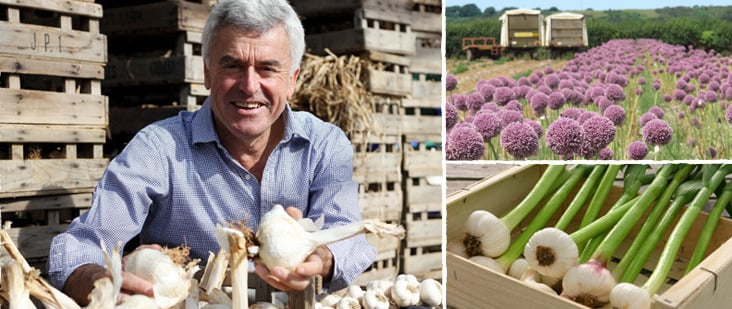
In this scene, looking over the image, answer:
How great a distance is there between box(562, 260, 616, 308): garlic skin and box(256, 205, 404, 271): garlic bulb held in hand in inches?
24.4

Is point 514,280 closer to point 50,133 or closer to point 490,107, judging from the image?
point 490,107

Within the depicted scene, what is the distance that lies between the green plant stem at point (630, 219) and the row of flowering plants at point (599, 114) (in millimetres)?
577

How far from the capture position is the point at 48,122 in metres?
2.88

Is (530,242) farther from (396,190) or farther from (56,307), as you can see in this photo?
(396,190)

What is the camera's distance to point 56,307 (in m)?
1.36

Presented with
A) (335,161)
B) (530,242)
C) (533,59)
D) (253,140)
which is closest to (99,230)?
(253,140)

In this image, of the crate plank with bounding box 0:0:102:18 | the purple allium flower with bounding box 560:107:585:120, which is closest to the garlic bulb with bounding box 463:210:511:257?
the purple allium flower with bounding box 560:107:585:120

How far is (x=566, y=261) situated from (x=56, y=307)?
3.84 feet

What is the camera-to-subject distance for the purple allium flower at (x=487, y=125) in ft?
9.51

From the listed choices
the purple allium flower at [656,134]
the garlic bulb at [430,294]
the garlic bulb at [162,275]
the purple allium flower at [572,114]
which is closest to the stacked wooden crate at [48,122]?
the garlic bulb at [430,294]

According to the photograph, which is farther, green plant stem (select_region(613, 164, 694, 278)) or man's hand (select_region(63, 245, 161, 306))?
green plant stem (select_region(613, 164, 694, 278))

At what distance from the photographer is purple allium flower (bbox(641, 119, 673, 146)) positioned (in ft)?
11.3

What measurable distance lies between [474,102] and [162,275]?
2.25m

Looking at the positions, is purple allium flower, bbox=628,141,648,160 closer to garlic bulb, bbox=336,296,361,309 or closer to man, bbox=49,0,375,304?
man, bbox=49,0,375,304
